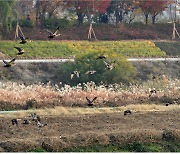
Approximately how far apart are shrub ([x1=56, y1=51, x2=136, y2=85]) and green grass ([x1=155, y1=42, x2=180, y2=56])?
9938 millimetres

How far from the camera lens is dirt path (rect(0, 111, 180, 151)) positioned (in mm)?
15156

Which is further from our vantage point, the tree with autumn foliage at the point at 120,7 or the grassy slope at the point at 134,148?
the tree with autumn foliage at the point at 120,7

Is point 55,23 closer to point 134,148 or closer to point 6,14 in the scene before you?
point 6,14

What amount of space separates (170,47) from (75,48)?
670 centimetres

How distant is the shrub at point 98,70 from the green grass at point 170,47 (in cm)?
994

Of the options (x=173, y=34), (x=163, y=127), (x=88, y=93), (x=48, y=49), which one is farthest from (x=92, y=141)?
(x=173, y=34)

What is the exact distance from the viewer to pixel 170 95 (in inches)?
909

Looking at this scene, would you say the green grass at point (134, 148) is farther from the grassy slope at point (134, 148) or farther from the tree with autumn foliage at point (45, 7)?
the tree with autumn foliage at point (45, 7)

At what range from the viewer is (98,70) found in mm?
27703

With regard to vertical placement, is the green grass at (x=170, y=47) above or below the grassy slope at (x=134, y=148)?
below

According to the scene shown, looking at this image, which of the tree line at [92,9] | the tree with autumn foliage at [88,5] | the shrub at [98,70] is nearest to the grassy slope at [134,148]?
the shrub at [98,70]

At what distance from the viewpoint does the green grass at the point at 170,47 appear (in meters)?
38.8

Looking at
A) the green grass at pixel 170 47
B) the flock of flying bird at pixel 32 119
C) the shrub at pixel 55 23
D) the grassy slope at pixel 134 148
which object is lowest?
the green grass at pixel 170 47

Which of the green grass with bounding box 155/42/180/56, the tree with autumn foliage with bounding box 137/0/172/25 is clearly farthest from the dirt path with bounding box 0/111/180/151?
the tree with autumn foliage with bounding box 137/0/172/25
